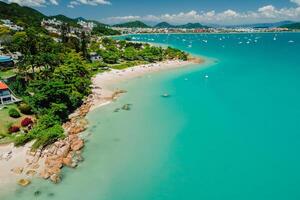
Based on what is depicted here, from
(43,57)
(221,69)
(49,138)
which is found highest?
(43,57)

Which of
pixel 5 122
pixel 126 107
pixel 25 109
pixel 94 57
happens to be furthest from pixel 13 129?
pixel 94 57

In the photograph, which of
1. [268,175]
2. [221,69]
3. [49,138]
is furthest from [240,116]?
[221,69]

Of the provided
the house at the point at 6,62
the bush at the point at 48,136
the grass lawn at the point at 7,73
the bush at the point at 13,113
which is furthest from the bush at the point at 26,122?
the house at the point at 6,62

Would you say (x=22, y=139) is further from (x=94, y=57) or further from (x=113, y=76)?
(x=94, y=57)

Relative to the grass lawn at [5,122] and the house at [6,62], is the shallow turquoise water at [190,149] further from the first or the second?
the house at [6,62]

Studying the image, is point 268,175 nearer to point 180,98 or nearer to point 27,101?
point 180,98

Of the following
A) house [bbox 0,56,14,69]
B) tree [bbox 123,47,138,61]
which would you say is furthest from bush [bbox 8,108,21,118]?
tree [bbox 123,47,138,61]

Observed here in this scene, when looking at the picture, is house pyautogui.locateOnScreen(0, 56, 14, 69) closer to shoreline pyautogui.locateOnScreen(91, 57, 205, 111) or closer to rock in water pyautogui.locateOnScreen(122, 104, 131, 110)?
shoreline pyautogui.locateOnScreen(91, 57, 205, 111)

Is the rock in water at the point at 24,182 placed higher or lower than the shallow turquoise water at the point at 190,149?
higher
